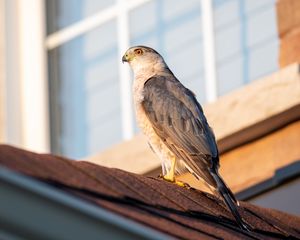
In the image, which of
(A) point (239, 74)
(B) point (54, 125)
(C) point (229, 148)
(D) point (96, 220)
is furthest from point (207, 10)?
(D) point (96, 220)

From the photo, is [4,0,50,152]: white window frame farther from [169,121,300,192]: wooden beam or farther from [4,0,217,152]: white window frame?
[169,121,300,192]: wooden beam

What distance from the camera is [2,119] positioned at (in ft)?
32.2

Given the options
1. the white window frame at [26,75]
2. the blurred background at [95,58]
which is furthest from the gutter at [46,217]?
the white window frame at [26,75]

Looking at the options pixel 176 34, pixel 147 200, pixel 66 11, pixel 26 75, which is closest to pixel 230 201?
pixel 147 200

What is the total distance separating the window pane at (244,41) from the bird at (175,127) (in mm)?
1250

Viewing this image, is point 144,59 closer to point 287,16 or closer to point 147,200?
point 287,16

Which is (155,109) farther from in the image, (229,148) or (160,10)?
(160,10)

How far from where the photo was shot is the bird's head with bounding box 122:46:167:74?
7.55 metres

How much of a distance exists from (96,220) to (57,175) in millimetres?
843

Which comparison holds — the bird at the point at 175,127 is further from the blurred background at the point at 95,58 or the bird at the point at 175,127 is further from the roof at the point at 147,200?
the blurred background at the point at 95,58

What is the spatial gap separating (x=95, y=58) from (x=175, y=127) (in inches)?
135

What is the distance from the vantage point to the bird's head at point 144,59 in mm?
7551

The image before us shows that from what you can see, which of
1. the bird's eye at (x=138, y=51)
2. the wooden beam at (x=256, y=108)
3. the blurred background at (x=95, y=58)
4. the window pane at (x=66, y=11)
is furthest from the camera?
the window pane at (x=66, y=11)

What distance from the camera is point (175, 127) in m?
6.45
